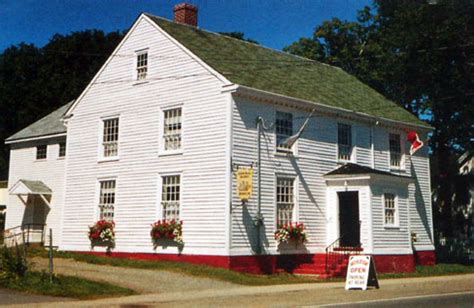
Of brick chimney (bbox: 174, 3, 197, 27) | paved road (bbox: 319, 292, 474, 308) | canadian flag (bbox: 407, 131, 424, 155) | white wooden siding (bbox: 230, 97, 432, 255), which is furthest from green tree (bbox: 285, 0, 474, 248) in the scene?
paved road (bbox: 319, 292, 474, 308)

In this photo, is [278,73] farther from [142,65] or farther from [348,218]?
[348,218]

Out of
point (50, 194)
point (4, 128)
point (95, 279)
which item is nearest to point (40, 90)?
point (4, 128)

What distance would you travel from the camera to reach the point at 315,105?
2661 centimetres

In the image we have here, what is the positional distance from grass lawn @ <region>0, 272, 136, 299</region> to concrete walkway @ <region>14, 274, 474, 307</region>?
81 centimetres

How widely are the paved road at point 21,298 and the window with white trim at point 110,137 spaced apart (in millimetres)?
11969

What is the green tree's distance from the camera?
3831 centimetres

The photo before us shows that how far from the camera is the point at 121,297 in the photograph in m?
16.0

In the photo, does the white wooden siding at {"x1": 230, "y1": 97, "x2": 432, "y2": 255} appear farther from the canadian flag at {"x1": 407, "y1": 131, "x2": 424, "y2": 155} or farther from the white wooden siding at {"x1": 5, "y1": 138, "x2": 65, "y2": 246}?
the white wooden siding at {"x1": 5, "y1": 138, "x2": 65, "y2": 246}

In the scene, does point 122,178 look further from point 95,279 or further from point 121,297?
point 121,297

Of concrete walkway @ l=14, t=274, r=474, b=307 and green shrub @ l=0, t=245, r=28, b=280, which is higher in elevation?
green shrub @ l=0, t=245, r=28, b=280

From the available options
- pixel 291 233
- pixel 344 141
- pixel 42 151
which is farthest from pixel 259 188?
pixel 42 151

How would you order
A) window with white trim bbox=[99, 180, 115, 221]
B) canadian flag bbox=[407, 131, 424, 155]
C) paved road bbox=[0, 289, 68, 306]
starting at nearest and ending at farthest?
paved road bbox=[0, 289, 68, 306], window with white trim bbox=[99, 180, 115, 221], canadian flag bbox=[407, 131, 424, 155]

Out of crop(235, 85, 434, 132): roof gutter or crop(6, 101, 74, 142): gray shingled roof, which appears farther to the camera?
crop(6, 101, 74, 142): gray shingled roof

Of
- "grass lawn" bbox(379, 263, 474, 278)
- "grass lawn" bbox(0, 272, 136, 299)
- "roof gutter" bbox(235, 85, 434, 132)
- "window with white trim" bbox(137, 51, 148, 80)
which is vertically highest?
"window with white trim" bbox(137, 51, 148, 80)
